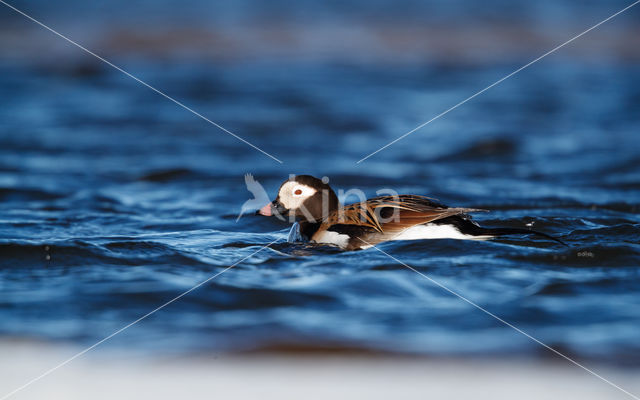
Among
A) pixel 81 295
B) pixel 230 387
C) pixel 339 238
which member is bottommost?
pixel 230 387

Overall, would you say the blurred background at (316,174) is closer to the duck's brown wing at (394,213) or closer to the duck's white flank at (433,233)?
the duck's white flank at (433,233)

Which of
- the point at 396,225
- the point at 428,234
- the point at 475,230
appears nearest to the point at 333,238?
the point at 396,225

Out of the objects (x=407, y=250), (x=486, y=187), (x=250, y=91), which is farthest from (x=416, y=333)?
(x=250, y=91)

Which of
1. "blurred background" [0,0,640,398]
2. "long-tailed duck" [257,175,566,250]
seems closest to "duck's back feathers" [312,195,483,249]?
"long-tailed duck" [257,175,566,250]

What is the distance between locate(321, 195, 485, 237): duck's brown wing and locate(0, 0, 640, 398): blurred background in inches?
10.4

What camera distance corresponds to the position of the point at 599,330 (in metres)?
5.40

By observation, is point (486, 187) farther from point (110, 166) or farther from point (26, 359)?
point (26, 359)

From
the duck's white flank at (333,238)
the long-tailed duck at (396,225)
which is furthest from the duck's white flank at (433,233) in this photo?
the duck's white flank at (333,238)

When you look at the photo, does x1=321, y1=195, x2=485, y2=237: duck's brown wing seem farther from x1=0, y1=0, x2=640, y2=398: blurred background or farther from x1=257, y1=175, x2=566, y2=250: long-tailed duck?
x1=0, y1=0, x2=640, y2=398: blurred background

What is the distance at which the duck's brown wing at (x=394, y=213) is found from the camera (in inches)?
272

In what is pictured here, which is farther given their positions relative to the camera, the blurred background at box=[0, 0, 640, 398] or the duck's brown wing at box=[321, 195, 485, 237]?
the duck's brown wing at box=[321, 195, 485, 237]

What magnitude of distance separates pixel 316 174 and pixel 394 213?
4408 millimetres

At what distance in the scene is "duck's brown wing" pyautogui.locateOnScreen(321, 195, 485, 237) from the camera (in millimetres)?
6902

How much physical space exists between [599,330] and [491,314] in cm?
71
